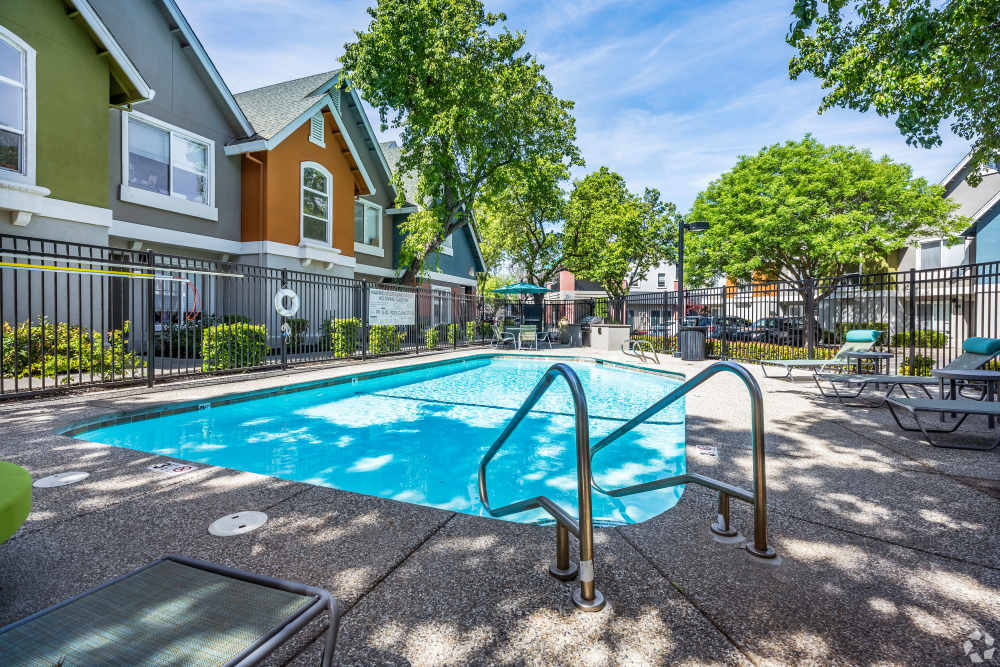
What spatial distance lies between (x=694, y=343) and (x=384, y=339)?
935 cm

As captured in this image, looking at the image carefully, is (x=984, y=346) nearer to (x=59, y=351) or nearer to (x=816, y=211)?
(x=59, y=351)

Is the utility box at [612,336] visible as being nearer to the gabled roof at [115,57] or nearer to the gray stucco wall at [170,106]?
the gray stucco wall at [170,106]

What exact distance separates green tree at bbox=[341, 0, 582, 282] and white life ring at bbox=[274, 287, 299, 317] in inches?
266

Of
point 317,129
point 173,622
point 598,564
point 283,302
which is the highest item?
point 317,129

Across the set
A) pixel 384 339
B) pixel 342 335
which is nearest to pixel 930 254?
pixel 384 339

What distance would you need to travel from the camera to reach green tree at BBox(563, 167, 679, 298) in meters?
28.7

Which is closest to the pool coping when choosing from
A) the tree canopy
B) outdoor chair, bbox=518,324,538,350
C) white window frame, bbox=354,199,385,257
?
outdoor chair, bbox=518,324,538,350

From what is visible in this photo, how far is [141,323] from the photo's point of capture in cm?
1176

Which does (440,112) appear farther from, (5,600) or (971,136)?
(5,600)

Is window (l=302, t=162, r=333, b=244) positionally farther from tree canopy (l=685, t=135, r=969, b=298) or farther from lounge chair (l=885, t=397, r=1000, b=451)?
tree canopy (l=685, t=135, r=969, b=298)

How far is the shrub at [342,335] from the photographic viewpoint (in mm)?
12789

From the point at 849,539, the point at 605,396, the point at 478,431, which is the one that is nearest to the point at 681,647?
the point at 849,539

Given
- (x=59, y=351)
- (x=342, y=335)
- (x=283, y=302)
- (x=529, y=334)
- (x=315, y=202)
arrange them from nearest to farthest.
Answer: (x=59, y=351) → (x=283, y=302) → (x=342, y=335) → (x=315, y=202) → (x=529, y=334)

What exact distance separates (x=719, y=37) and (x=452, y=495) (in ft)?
36.0
